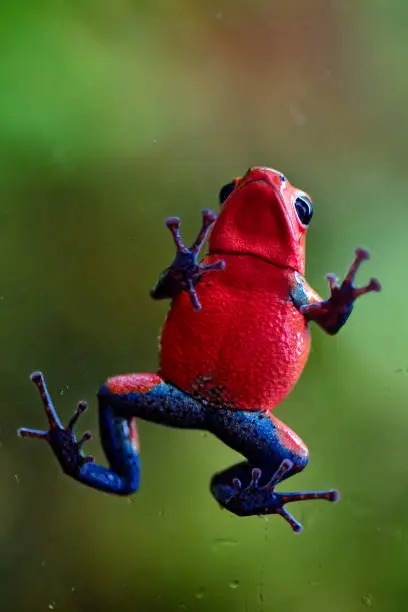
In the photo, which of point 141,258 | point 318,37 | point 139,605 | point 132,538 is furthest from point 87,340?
point 318,37

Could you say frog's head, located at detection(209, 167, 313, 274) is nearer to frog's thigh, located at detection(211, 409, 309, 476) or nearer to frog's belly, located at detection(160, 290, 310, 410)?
frog's belly, located at detection(160, 290, 310, 410)

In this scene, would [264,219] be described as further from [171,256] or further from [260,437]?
[171,256]

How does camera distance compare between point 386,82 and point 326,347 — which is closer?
point 326,347

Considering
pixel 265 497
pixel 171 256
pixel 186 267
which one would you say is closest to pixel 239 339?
pixel 186 267

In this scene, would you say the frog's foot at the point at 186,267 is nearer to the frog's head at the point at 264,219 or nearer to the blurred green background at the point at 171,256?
the frog's head at the point at 264,219

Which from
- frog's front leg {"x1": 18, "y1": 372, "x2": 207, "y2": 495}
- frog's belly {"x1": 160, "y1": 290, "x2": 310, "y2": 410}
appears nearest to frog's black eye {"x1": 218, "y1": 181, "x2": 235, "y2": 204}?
frog's belly {"x1": 160, "y1": 290, "x2": 310, "y2": 410}

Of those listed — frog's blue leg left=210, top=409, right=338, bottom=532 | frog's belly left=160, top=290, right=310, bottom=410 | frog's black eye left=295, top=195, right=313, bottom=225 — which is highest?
frog's black eye left=295, top=195, right=313, bottom=225

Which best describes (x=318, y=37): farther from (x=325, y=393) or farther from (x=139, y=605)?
(x=139, y=605)
